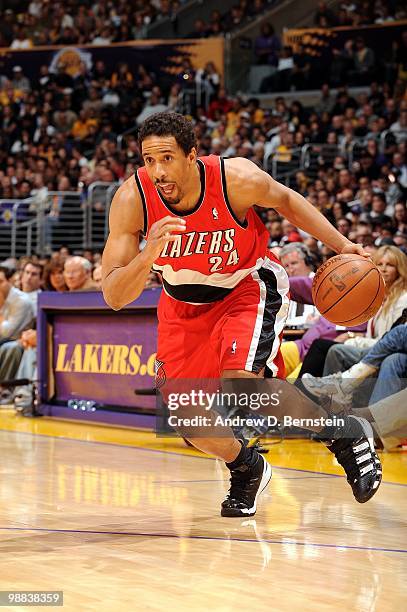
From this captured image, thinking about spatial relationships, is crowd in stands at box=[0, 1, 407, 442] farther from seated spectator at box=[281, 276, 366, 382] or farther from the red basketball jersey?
the red basketball jersey

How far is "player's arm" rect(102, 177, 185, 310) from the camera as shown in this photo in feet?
12.4

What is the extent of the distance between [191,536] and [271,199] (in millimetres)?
1480

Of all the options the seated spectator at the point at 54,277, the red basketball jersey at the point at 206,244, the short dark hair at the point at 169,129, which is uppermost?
the short dark hair at the point at 169,129

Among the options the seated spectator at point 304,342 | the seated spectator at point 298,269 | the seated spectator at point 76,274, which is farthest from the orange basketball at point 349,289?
the seated spectator at point 76,274

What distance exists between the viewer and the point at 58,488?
17.9ft

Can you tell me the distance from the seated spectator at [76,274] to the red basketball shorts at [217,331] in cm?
501

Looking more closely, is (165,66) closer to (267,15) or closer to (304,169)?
(267,15)

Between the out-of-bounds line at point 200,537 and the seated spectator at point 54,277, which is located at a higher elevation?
the out-of-bounds line at point 200,537

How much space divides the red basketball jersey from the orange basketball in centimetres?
34

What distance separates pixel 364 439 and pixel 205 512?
2.69ft

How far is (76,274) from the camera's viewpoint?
31.2 ft

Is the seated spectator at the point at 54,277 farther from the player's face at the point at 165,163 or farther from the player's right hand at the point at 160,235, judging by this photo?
the player's right hand at the point at 160,235

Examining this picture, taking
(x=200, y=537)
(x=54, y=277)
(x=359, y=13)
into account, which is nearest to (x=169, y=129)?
(x=200, y=537)

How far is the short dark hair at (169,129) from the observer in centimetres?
415
